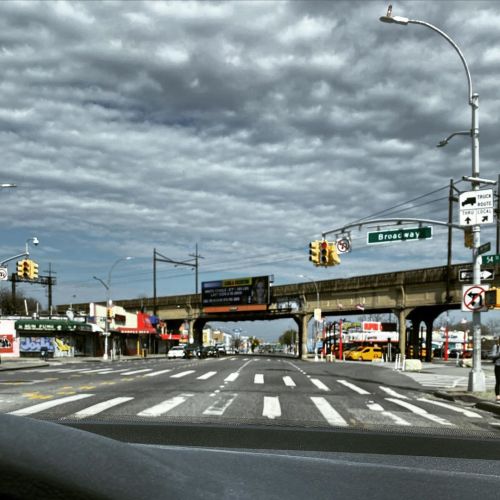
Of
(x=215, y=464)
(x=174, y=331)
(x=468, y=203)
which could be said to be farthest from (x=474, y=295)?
(x=174, y=331)

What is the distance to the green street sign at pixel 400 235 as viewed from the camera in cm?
2517

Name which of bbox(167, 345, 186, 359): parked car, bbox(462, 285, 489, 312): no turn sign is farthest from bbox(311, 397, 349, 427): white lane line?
bbox(167, 345, 186, 359): parked car

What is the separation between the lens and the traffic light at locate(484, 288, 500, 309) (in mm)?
18375

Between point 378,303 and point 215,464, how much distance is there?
206ft

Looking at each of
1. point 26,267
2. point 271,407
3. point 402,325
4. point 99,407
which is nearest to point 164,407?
point 99,407

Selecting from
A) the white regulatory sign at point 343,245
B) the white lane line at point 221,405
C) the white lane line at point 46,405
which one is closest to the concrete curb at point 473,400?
the white lane line at point 221,405

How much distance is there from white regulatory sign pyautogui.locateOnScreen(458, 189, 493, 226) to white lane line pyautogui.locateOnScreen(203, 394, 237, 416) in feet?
29.6

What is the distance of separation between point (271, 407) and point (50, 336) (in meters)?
55.0

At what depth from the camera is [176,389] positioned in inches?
714

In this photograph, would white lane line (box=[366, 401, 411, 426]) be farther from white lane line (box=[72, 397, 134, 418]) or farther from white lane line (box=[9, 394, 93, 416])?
white lane line (box=[9, 394, 93, 416])

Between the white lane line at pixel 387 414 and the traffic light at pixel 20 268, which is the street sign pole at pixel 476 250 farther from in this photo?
the traffic light at pixel 20 268

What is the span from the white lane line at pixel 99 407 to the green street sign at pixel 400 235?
47.5ft

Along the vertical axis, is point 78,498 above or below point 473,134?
below

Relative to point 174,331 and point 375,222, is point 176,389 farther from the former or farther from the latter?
point 174,331
